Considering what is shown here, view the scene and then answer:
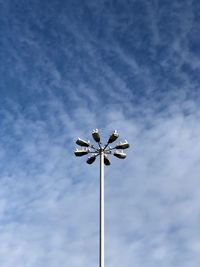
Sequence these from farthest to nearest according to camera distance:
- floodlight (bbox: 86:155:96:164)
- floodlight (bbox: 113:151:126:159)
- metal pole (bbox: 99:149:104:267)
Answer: floodlight (bbox: 113:151:126:159) < floodlight (bbox: 86:155:96:164) < metal pole (bbox: 99:149:104:267)

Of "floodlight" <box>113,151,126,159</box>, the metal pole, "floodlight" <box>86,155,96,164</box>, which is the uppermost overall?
"floodlight" <box>113,151,126,159</box>

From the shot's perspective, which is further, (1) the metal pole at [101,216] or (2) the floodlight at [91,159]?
(2) the floodlight at [91,159]

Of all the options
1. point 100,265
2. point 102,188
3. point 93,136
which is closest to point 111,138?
point 93,136

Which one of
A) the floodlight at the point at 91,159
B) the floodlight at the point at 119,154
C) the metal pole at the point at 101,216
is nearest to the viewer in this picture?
the metal pole at the point at 101,216

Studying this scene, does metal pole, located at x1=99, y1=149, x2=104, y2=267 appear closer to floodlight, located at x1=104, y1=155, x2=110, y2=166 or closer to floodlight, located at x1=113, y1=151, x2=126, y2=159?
floodlight, located at x1=104, y1=155, x2=110, y2=166

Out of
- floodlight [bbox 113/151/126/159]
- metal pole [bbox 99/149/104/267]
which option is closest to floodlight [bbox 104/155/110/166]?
metal pole [bbox 99/149/104/267]

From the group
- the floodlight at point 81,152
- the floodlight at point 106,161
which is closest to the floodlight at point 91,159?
the floodlight at point 81,152

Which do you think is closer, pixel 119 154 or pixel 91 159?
pixel 91 159

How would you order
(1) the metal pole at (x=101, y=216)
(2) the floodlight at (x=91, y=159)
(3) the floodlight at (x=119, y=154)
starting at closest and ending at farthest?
(1) the metal pole at (x=101, y=216) < (2) the floodlight at (x=91, y=159) < (3) the floodlight at (x=119, y=154)

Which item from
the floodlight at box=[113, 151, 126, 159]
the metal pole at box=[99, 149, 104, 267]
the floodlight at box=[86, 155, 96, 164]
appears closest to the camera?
the metal pole at box=[99, 149, 104, 267]

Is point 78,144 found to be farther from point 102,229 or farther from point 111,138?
point 102,229

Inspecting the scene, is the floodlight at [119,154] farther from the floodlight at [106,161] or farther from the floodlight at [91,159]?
the floodlight at [91,159]

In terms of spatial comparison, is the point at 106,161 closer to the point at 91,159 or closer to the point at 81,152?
the point at 91,159

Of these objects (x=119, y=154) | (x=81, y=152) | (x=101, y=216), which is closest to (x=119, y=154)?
(x=119, y=154)
